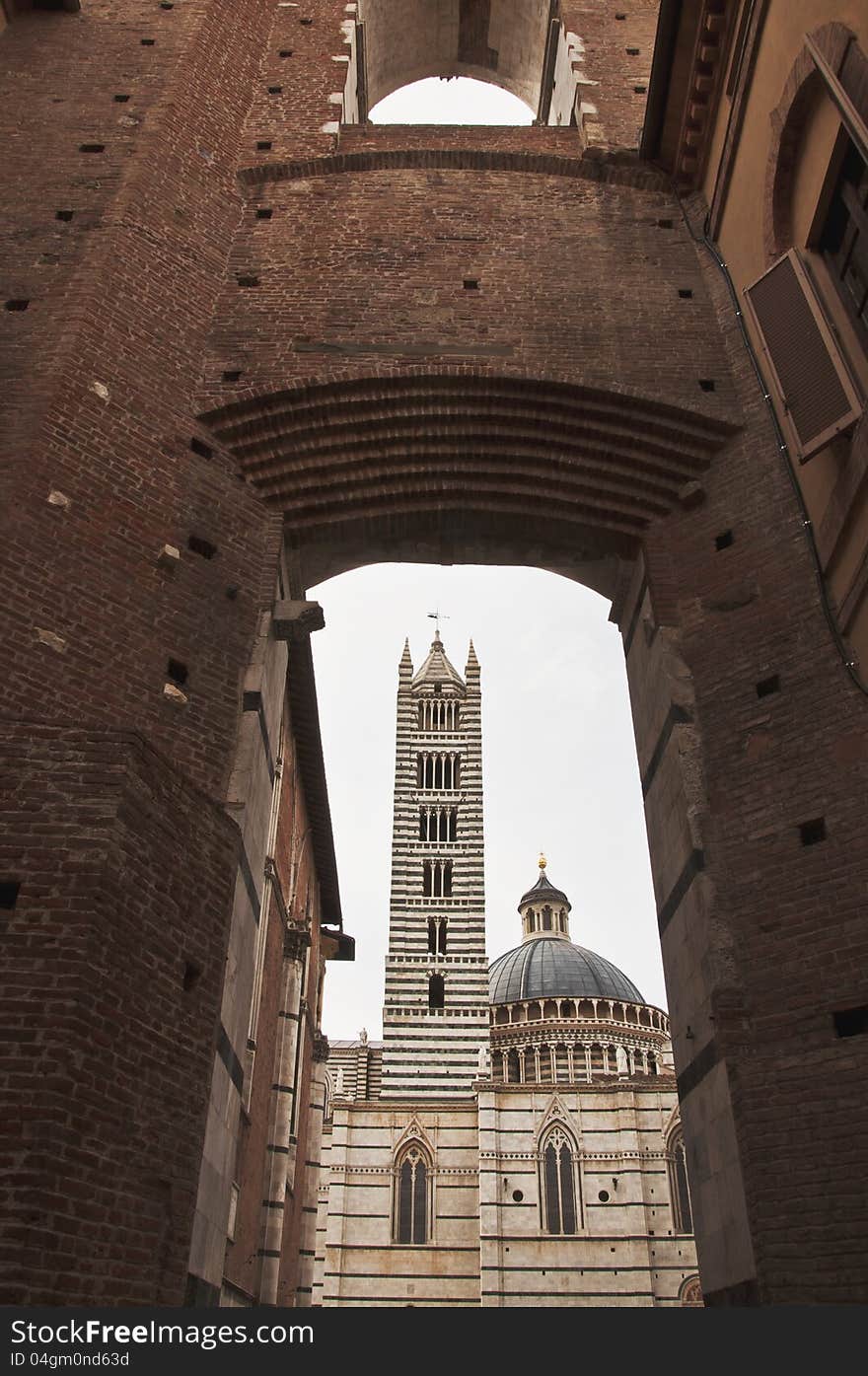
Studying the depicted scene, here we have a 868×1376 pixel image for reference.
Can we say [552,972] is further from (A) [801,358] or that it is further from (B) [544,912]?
(A) [801,358]

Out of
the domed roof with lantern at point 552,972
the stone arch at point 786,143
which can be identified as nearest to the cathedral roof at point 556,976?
the domed roof with lantern at point 552,972

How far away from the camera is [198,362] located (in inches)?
384

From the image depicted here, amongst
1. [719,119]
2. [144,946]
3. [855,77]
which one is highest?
[719,119]

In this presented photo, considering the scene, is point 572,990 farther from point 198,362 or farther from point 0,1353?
point 0,1353

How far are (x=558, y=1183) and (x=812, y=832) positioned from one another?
3607 centimetres

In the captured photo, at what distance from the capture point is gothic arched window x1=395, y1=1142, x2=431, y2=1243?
1476 inches

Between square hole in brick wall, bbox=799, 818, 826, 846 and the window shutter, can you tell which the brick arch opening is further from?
square hole in brick wall, bbox=799, 818, 826, 846

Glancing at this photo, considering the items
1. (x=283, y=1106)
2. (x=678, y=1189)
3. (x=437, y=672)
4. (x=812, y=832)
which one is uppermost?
(x=437, y=672)

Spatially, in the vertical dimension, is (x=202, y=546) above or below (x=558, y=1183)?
below

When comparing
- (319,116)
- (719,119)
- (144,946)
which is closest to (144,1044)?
(144,946)

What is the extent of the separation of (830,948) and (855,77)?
18.8 feet

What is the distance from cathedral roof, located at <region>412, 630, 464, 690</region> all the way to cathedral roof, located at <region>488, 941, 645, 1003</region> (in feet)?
50.0

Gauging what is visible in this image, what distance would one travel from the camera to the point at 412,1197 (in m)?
37.9

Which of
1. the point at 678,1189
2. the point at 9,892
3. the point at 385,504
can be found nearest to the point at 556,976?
the point at 678,1189
